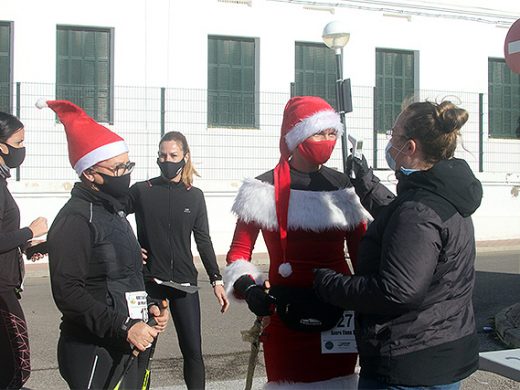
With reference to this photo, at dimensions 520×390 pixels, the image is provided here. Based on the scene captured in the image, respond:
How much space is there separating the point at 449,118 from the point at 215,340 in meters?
5.33

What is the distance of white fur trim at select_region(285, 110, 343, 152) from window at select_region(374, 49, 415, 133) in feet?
50.6

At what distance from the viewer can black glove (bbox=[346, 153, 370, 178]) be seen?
3814 millimetres

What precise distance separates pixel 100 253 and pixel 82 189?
0.33m

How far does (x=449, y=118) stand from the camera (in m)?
2.89

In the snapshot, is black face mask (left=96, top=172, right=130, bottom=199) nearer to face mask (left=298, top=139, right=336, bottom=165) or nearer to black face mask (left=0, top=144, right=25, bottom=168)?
face mask (left=298, top=139, right=336, bottom=165)

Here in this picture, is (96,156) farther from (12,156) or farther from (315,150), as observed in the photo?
(12,156)

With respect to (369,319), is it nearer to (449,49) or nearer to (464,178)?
(464,178)

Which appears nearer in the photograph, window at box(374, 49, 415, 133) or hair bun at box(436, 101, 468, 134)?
hair bun at box(436, 101, 468, 134)

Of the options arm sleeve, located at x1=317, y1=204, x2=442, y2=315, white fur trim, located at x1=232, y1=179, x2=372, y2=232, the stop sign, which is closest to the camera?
arm sleeve, located at x1=317, y1=204, x2=442, y2=315

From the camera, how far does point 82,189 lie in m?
3.38

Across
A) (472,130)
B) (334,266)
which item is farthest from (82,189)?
(472,130)

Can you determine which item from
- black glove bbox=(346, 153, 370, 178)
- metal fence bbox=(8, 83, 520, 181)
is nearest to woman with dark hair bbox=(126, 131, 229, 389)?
black glove bbox=(346, 153, 370, 178)

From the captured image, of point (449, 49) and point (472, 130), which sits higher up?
point (449, 49)

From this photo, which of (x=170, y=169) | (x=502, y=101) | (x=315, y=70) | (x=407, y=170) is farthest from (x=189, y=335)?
(x=502, y=101)
